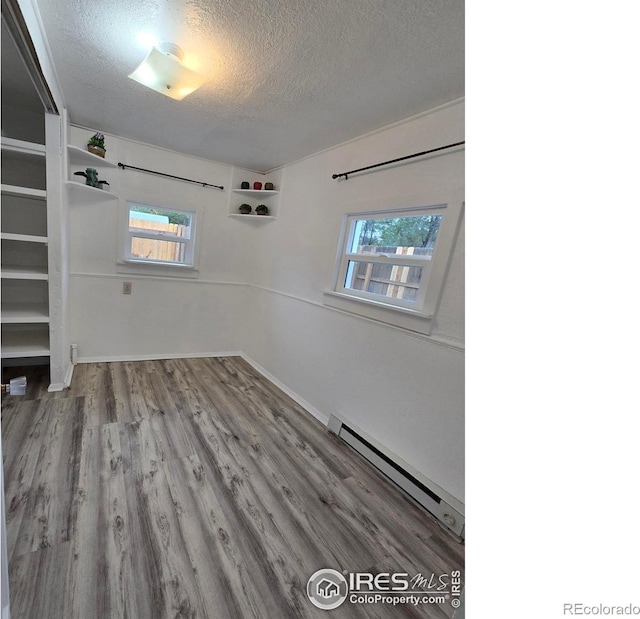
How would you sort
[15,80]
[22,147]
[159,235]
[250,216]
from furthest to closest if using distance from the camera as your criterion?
[250,216], [159,235], [22,147], [15,80]

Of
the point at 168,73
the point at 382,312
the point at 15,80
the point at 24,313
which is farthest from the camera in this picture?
the point at 24,313

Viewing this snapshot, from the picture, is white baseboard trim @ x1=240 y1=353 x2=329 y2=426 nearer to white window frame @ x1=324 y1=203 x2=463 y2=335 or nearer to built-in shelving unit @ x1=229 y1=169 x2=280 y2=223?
white window frame @ x1=324 y1=203 x2=463 y2=335

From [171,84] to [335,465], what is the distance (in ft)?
8.82

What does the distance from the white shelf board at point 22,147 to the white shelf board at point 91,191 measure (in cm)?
39

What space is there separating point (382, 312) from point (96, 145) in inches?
120

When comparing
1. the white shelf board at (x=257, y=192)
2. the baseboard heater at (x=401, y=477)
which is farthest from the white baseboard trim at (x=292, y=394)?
the white shelf board at (x=257, y=192)

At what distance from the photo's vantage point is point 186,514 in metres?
1.53

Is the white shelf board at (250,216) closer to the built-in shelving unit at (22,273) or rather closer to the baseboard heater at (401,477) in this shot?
the built-in shelving unit at (22,273)

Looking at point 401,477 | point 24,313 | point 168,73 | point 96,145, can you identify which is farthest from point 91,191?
point 401,477

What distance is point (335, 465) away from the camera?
210 cm

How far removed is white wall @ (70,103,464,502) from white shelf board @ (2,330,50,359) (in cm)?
38

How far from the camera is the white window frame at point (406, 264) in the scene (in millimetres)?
1807

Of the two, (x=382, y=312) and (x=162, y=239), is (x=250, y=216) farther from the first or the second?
(x=382, y=312)
